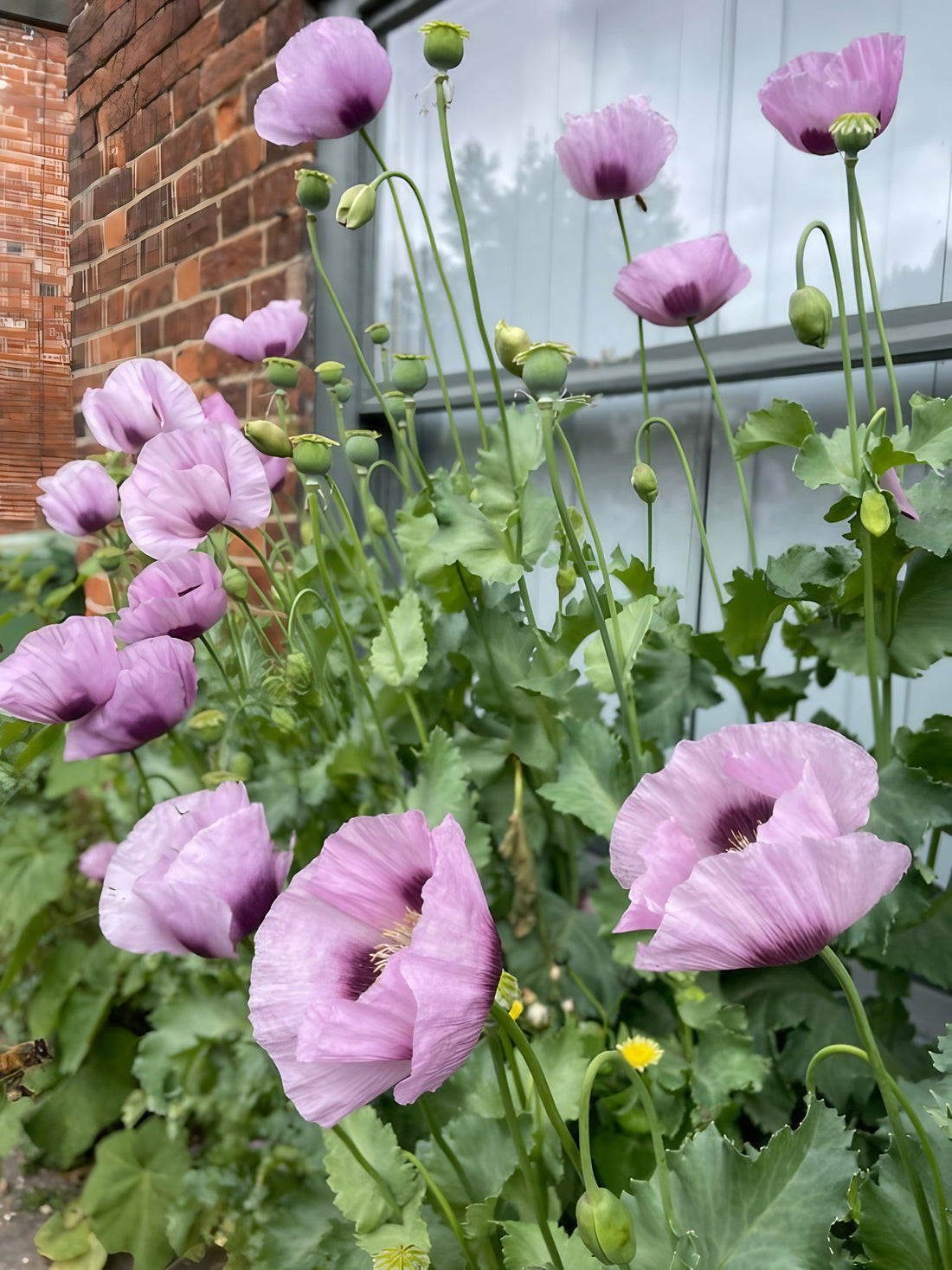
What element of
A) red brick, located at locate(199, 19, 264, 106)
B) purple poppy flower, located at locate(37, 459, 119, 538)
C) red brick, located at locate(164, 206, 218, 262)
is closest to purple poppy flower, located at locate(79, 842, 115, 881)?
purple poppy flower, located at locate(37, 459, 119, 538)

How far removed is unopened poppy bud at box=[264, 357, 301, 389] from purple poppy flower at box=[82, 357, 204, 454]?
71 millimetres

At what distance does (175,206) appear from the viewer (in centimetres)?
182

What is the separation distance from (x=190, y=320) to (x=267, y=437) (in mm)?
1389

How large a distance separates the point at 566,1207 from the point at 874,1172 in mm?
281

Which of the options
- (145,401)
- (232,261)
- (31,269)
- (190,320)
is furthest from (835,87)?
(31,269)

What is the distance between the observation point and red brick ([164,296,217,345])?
1.72m

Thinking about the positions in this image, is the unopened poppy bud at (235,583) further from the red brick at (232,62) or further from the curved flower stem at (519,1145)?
the red brick at (232,62)

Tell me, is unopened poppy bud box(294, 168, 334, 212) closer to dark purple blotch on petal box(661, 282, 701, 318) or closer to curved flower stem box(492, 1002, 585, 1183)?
dark purple blotch on petal box(661, 282, 701, 318)

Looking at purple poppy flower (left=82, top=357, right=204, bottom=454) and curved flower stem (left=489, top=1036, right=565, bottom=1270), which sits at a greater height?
purple poppy flower (left=82, top=357, right=204, bottom=454)

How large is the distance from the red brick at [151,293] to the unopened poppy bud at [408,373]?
1.35m

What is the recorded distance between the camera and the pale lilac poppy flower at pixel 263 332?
82 centimetres

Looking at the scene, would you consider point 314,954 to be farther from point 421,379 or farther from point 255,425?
point 421,379

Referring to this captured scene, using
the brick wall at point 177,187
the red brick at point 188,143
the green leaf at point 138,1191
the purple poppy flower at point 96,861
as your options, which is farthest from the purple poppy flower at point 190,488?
the red brick at point 188,143

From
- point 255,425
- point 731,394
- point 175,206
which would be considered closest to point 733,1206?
point 255,425
